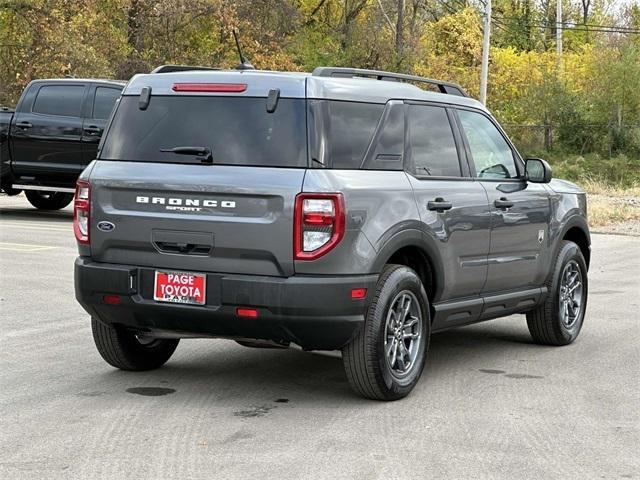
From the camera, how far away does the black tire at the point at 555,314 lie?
8.64 meters

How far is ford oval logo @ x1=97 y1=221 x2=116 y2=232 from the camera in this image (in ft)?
21.8

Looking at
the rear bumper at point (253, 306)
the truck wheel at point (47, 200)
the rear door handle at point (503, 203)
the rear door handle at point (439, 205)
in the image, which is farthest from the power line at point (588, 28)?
the rear bumper at point (253, 306)

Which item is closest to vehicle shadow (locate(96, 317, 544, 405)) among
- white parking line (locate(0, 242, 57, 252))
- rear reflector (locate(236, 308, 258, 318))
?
rear reflector (locate(236, 308, 258, 318))

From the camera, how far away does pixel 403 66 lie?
4769cm

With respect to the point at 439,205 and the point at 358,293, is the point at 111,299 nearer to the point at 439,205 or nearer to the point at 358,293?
the point at 358,293

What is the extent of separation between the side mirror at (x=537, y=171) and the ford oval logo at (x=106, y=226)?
10.6 feet

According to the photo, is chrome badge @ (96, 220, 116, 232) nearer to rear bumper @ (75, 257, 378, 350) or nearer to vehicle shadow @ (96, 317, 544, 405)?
rear bumper @ (75, 257, 378, 350)

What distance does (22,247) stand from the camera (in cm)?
1419

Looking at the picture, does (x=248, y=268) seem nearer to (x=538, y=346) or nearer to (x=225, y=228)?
(x=225, y=228)

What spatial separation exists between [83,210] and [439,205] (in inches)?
85.9

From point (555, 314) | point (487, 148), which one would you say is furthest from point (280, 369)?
point (555, 314)

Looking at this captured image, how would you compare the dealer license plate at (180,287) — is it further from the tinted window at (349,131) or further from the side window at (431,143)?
the side window at (431,143)

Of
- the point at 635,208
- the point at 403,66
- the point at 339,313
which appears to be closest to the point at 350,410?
the point at 339,313

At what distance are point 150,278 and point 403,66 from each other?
42.1 m
